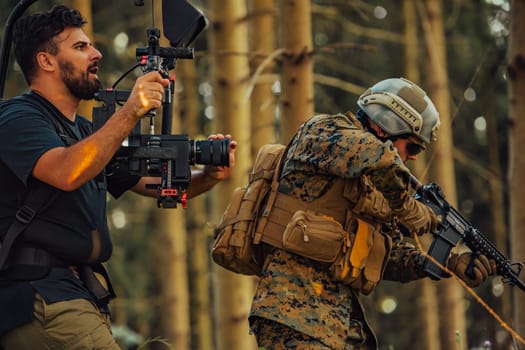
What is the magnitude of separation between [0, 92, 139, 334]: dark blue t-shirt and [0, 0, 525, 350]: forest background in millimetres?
805

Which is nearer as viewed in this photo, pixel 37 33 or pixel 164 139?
pixel 164 139

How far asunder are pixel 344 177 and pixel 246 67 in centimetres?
420

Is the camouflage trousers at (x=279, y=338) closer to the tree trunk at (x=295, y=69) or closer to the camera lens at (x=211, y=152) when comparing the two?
the camera lens at (x=211, y=152)

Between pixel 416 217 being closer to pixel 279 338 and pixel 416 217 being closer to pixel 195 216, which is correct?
pixel 279 338

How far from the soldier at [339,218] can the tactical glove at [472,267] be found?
41 centimetres

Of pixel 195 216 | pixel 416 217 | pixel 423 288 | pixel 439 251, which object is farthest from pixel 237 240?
pixel 195 216

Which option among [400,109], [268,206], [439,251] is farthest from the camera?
[439,251]

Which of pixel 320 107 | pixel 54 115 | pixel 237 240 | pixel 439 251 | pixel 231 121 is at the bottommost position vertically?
pixel 439 251

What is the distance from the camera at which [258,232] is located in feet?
17.4

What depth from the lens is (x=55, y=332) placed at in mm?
4672

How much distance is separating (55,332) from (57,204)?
609mm

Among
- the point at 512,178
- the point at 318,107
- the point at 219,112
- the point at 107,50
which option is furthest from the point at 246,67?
the point at 318,107

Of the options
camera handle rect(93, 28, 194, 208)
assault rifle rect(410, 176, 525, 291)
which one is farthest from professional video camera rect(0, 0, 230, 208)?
assault rifle rect(410, 176, 525, 291)

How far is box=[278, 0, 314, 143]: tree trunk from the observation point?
7.40 m
